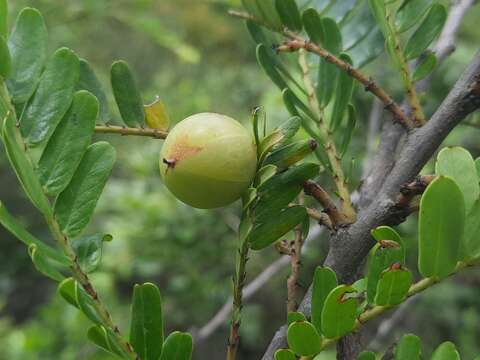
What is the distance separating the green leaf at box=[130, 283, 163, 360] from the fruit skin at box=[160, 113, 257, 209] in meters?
0.09

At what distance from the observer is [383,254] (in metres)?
0.48

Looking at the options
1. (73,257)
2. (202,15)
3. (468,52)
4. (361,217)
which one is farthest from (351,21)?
(202,15)

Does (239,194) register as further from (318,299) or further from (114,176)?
(114,176)

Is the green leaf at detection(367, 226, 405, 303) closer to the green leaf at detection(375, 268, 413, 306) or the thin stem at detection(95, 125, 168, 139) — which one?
the green leaf at detection(375, 268, 413, 306)

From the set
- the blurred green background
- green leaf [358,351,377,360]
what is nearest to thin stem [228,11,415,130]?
green leaf [358,351,377,360]

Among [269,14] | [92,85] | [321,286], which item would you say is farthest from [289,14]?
[321,286]

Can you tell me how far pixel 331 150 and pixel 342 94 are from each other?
70 millimetres

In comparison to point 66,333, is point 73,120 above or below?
above

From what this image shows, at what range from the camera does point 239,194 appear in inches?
20.6

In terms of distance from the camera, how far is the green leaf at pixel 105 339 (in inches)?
18.5

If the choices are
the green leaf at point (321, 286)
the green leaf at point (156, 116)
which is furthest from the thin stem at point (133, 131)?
the green leaf at point (321, 286)

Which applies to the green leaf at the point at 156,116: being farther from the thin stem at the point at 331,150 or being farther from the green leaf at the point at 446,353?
the green leaf at the point at 446,353

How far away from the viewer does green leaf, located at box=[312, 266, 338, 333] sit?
0.50 meters

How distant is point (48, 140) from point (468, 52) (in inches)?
95.1
